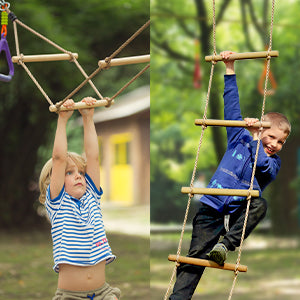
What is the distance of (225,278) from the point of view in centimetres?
794

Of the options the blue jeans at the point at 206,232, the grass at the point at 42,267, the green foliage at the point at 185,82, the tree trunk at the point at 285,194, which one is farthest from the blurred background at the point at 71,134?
the blue jeans at the point at 206,232

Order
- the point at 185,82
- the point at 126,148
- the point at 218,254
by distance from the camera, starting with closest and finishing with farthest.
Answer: the point at 218,254 < the point at 185,82 < the point at 126,148

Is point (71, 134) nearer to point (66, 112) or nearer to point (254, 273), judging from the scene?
point (254, 273)

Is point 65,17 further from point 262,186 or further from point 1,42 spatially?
point 262,186

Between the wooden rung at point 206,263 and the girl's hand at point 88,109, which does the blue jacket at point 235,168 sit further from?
the girl's hand at point 88,109

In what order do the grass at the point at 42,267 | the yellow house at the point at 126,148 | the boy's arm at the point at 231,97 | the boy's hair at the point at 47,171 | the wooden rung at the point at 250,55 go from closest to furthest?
the wooden rung at the point at 250,55 → the boy's arm at the point at 231,97 → the boy's hair at the point at 47,171 → the grass at the point at 42,267 → the yellow house at the point at 126,148

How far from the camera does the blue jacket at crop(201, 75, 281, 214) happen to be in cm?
276

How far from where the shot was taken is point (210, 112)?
7504mm

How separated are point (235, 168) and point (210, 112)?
475 centimetres

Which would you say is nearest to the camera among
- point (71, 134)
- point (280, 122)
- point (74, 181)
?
point (280, 122)

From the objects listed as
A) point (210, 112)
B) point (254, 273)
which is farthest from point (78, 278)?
point (254, 273)

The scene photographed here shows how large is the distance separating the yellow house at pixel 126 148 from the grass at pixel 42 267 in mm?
663

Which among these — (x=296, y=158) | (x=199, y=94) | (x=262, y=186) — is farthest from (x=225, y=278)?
(x=262, y=186)

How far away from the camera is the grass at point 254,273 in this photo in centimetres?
768
